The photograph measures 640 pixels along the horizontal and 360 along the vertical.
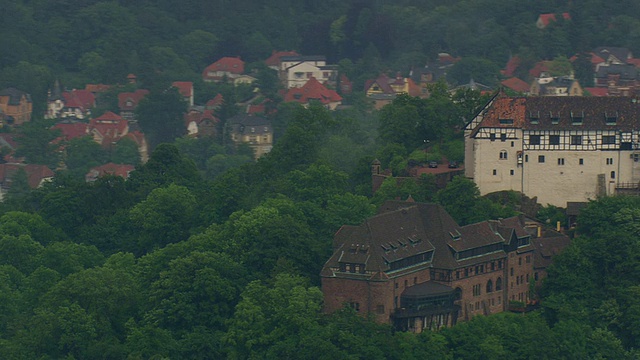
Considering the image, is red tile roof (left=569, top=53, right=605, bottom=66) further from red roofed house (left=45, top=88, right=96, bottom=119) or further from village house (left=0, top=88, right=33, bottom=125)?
village house (left=0, top=88, right=33, bottom=125)

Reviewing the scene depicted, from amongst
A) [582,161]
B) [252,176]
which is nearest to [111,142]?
[252,176]

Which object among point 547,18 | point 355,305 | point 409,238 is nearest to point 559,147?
point 409,238

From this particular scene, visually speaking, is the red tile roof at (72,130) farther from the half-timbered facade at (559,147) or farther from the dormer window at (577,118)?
the dormer window at (577,118)

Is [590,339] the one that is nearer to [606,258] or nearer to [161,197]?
[606,258]

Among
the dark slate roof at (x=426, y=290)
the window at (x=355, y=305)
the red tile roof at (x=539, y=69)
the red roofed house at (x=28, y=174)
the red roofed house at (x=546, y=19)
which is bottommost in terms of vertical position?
the window at (x=355, y=305)

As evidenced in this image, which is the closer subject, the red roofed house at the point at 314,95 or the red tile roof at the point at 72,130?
the red tile roof at the point at 72,130

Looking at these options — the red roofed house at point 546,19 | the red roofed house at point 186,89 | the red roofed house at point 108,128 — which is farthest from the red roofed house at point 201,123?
the red roofed house at point 546,19

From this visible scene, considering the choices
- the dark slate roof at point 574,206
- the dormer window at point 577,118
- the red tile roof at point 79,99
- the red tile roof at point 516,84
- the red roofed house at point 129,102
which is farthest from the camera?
the red tile roof at point 79,99
